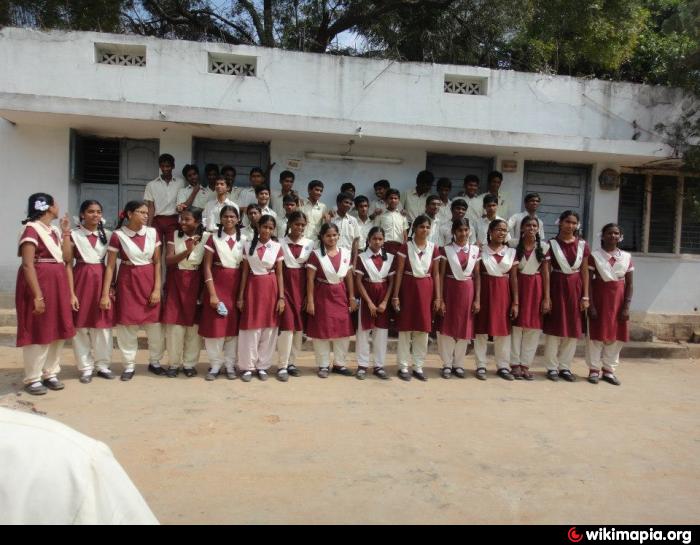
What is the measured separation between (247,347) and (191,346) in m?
0.54

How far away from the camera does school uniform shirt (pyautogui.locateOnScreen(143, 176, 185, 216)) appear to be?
677 cm

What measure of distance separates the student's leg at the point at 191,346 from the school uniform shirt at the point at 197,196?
202cm

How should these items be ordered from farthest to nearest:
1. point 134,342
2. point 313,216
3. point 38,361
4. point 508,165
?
point 508,165 → point 313,216 → point 134,342 → point 38,361

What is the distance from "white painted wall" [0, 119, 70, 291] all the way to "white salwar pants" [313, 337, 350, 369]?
14.0 ft

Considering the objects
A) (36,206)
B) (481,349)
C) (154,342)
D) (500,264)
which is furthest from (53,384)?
(500,264)

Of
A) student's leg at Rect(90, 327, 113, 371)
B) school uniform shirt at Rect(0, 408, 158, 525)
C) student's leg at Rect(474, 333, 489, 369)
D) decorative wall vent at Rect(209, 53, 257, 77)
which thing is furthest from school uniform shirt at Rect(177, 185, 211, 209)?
school uniform shirt at Rect(0, 408, 158, 525)

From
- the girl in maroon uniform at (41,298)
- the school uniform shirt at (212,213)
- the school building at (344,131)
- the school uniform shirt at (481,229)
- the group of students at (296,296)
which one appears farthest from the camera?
the school building at (344,131)

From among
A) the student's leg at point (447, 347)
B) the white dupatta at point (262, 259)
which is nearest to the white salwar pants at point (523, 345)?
the student's leg at point (447, 347)

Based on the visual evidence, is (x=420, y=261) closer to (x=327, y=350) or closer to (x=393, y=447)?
(x=327, y=350)

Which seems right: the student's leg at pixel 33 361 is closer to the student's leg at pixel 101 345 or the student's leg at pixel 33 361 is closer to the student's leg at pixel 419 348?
the student's leg at pixel 101 345

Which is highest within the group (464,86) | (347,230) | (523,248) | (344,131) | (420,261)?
(464,86)

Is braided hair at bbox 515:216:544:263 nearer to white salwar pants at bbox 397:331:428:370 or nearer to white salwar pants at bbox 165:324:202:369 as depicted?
white salwar pants at bbox 397:331:428:370

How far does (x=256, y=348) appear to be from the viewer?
519 centimetres

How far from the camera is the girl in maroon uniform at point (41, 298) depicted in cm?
448
